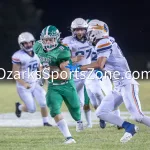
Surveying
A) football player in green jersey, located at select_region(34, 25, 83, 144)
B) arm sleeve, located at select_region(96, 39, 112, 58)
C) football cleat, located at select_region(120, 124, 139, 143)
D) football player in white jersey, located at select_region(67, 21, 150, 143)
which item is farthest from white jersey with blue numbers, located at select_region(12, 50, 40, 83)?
football cleat, located at select_region(120, 124, 139, 143)

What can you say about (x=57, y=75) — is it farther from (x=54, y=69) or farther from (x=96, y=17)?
(x=96, y=17)

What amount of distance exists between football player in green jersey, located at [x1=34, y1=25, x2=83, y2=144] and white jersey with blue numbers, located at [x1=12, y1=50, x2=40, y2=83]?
2.61 meters

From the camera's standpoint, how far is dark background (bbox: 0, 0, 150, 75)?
79.4ft

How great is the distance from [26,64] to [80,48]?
1009mm

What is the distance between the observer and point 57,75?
26.5 ft

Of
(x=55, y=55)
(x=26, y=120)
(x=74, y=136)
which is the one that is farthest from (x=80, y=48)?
(x=55, y=55)

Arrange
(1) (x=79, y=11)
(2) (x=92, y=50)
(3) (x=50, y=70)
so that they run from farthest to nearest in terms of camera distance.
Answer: (1) (x=79, y=11)
(2) (x=92, y=50)
(3) (x=50, y=70)

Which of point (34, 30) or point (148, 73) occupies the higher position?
point (34, 30)

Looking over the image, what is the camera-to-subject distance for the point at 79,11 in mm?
24094

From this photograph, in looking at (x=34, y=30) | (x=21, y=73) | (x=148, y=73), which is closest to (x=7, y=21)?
(x=34, y=30)

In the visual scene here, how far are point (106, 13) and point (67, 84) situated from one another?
1620 cm

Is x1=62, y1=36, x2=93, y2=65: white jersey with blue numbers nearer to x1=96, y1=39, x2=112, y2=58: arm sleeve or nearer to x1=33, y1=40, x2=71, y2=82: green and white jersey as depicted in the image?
x1=33, y1=40, x2=71, y2=82: green and white jersey

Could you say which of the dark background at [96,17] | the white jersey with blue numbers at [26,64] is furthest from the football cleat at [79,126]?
the dark background at [96,17]

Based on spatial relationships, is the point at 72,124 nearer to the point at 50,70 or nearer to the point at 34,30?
the point at 50,70
